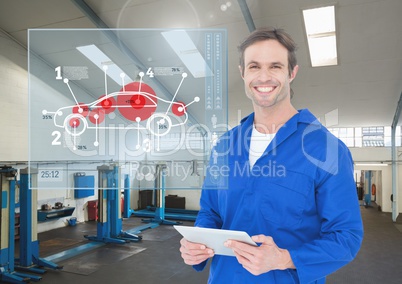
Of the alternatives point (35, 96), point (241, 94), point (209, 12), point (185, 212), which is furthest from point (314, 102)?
point (35, 96)

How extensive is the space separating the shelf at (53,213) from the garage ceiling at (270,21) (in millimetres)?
3566

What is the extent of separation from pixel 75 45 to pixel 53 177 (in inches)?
42.3

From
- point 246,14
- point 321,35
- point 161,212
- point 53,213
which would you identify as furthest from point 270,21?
point 53,213

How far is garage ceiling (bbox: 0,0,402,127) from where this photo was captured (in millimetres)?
4789

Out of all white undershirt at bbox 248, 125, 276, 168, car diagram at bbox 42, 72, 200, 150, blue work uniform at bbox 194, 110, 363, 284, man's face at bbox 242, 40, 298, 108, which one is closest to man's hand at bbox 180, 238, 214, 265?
blue work uniform at bbox 194, 110, 363, 284

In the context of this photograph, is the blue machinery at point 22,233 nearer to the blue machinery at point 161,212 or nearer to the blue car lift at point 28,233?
the blue car lift at point 28,233

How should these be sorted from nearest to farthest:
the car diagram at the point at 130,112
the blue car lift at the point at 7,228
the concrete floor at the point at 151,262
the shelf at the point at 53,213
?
the car diagram at the point at 130,112 → the blue car lift at the point at 7,228 → the concrete floor at the point at 151,262 → the shelf at the point at 53,213

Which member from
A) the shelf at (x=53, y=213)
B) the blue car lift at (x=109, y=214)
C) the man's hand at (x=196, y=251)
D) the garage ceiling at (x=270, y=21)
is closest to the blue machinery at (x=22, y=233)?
the blue car lift at (x=109, y=214)

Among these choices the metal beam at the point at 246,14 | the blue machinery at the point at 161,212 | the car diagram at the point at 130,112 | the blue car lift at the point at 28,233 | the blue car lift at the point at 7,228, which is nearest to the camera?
the car diagram at the point at 130,112

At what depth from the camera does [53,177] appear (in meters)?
2.51

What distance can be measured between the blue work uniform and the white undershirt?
3cm

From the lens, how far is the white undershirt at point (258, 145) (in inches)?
51.5

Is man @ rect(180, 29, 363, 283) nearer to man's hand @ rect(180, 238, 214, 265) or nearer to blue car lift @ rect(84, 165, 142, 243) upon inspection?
man's hand @ rect(180, 238, 214, 265)

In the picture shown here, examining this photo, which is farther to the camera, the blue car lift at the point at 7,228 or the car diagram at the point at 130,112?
the blue car lift at the point at 7,228
